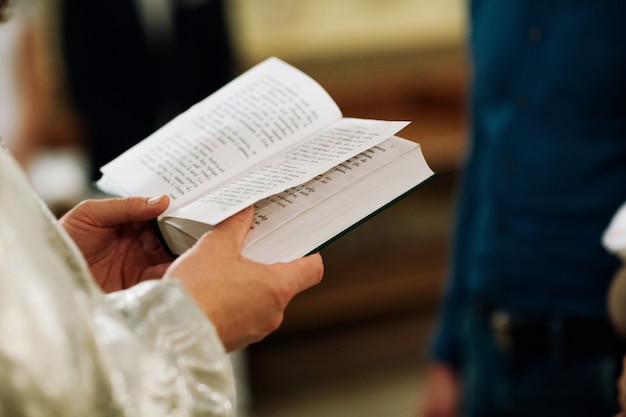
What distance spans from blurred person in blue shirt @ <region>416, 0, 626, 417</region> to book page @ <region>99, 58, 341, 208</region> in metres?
0.58

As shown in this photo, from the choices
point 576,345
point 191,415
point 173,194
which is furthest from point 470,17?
point 191,415

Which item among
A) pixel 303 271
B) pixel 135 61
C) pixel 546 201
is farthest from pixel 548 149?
pixel 135 61

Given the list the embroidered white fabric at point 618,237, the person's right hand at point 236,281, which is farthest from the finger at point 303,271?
the embroidered white fabric at point 618,237

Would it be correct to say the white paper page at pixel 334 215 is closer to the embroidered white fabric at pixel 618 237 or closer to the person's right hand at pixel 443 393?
the embroidered white fabric at pixel 618 237

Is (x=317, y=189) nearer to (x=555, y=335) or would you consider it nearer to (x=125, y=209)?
(x=125, y=209)

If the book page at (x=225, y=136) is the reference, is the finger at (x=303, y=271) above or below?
below

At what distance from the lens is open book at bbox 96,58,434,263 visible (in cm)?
82

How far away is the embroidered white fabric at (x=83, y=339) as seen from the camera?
1.79 feet

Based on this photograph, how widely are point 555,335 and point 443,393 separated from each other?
0.36 metres

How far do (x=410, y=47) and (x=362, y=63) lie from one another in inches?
12.4

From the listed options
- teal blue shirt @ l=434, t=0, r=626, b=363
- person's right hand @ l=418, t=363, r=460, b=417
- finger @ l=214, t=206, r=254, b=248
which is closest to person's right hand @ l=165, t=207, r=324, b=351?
finger @ l=214, t=206, r=254, b=248

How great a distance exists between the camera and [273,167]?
871 mm

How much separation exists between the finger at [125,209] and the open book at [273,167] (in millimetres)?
17

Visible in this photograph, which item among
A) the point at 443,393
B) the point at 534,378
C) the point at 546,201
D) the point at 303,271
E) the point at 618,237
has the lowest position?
the point at 443,393
